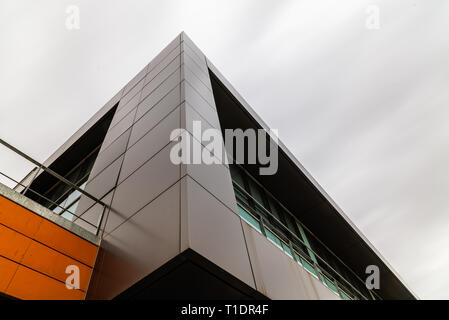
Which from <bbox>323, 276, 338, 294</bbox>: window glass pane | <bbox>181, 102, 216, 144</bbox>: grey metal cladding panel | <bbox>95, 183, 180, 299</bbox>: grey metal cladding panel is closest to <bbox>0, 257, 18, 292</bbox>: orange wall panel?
<bbox>95, 183, 180, 299</bbox>: grey metal cladding panel

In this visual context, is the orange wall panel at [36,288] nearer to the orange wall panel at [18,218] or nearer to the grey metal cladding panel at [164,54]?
the orange wall panel at [18,218]

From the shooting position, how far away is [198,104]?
649cm

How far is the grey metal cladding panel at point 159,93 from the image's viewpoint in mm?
7125

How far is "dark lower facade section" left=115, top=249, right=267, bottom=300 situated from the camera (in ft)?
11.6

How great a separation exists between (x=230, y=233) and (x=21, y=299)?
292cm

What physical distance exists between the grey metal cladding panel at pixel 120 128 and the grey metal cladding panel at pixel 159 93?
0.34m

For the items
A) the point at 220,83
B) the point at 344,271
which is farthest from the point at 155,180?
the point at 344,271

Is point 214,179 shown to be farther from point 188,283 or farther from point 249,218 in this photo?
point 249,218

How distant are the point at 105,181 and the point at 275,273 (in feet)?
14.2

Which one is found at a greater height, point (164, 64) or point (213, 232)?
point (164, 64)

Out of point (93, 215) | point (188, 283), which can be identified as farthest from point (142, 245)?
point (93, 215)

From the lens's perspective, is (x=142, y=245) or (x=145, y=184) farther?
(x=145, y=184)
